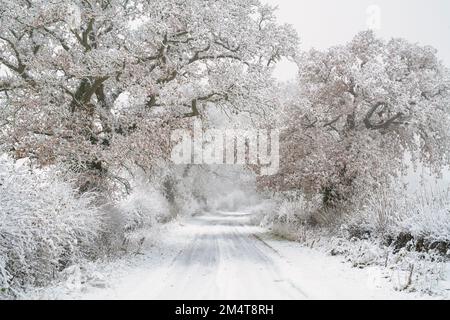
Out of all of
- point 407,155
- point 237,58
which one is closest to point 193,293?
point 237,58

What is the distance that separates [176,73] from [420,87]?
1277cm

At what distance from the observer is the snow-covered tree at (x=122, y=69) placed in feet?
48.3

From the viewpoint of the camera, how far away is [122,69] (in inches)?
578

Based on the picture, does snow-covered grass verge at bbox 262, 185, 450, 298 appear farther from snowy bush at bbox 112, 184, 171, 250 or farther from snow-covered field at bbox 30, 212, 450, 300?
A: snowy bush at bbox 112, 184, 171, 250

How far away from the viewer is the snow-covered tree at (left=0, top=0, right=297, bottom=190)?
14.7 meters

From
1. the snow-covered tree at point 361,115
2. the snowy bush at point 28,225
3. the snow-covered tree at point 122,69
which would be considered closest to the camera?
the snowy bush at point 28,225

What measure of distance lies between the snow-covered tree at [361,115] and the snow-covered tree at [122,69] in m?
4.86

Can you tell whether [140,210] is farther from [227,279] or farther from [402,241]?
[402,241]

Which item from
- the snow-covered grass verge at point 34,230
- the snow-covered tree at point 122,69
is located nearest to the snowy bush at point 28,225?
the snow-covered grass verge at point 34,230

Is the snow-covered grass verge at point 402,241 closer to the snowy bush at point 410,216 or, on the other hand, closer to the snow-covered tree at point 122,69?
the snowy bush at point 410,216

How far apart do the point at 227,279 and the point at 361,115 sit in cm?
1493

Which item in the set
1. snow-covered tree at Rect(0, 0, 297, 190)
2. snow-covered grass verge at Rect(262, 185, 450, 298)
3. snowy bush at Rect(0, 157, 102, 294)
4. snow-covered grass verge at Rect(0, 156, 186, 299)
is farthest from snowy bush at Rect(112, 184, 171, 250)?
snowy bush at Rect(0, 157, 102, 294)

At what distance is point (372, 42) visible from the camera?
21.9 m
